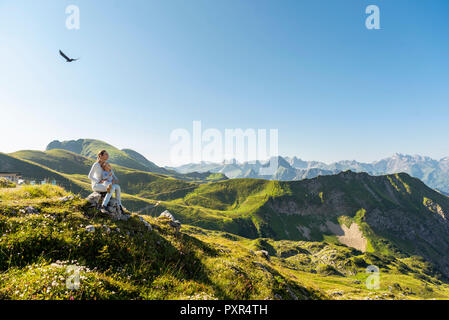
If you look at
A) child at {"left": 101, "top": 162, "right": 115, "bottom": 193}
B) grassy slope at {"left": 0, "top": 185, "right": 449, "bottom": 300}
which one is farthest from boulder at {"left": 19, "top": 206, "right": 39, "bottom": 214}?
child at {"left": 101, "top": 162, "right": 115, "bottom": 193}

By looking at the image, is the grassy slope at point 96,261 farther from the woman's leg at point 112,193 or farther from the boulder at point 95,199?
the woman's leg at point 112,193

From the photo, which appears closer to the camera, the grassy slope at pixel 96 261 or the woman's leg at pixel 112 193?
the grassy slope at pixel 96 261

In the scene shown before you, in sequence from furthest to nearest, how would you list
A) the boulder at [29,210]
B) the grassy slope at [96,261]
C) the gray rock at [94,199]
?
the gray rock at [94,199] < the boulder at [29,210] < the grassy slope at [96,261]

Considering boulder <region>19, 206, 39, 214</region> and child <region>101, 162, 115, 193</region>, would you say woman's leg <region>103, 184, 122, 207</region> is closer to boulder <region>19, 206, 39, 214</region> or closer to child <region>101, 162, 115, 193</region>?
child <region>101, 162, 115, 193</region>

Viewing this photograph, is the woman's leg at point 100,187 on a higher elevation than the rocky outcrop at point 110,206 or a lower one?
higher

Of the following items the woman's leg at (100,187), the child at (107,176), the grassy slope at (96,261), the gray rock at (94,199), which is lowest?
the grassy slope at (96,261)

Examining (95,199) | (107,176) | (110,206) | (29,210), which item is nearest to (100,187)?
(107,176)

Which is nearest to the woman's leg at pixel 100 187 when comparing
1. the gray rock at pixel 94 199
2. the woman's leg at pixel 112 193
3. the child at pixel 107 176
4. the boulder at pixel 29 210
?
the child at pixel 107 176

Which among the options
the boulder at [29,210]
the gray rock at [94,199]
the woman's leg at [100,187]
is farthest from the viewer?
the gray rock at [94,199]

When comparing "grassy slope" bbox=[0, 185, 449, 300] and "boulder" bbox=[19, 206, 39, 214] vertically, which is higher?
"boulder" bbox=[19, 206, 39, 214]

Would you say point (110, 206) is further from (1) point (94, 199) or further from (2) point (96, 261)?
(2) point (96, 261)

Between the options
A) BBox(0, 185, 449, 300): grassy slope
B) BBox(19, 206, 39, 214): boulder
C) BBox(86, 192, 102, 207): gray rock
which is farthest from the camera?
BBox(86, 192, 102, 207): gray rock

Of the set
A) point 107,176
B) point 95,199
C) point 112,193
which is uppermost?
point 107,176
